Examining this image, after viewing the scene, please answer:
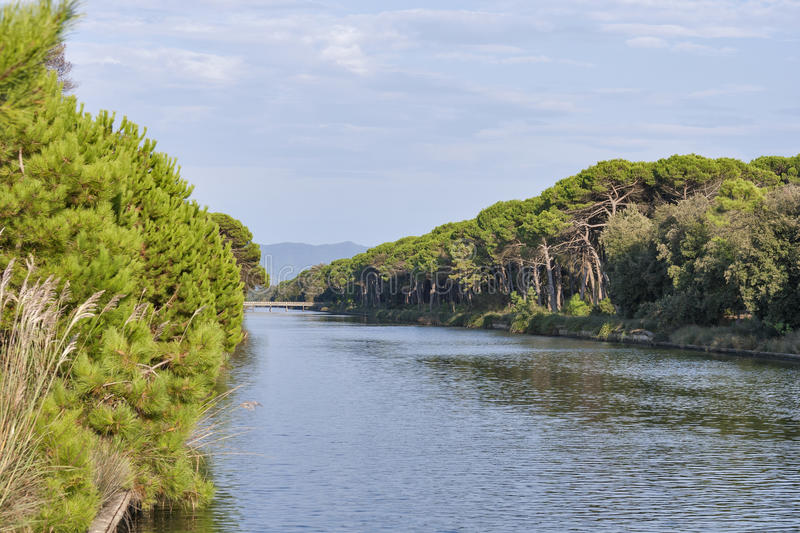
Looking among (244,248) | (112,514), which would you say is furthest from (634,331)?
(112,514)

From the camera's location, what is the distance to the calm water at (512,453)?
14.3 m

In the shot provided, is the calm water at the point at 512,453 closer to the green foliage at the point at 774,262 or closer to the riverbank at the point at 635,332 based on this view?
the green foliage at the point at 774,262

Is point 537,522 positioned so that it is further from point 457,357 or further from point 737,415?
point 457,357

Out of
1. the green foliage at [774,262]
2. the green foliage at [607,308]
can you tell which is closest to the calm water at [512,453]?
the green foliage at [774,262]

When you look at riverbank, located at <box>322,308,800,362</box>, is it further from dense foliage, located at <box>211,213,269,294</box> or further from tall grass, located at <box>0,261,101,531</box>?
tall grass, located at <box>0,261,101,531</box>

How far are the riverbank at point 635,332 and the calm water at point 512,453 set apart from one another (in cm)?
770

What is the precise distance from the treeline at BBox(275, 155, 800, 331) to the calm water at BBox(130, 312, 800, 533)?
7.04 m

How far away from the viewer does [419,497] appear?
1580cm

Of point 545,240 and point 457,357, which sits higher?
point 545,240

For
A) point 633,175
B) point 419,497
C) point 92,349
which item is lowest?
point 419,497

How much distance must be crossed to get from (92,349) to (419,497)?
664cm

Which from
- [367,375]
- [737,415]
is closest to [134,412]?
[737,415]

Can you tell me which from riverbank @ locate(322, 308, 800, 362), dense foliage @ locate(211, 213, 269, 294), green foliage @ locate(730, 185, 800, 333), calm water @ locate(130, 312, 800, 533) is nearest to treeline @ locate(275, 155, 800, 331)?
green foliage @ locate(730, 185, 800, 333)

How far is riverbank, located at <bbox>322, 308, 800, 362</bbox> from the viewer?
47875mm
